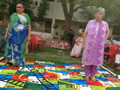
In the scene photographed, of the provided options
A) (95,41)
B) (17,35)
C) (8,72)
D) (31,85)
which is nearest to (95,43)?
(95,41)

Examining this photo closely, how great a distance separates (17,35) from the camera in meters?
3.47

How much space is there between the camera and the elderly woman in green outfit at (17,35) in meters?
3.43

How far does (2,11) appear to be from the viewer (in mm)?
11797

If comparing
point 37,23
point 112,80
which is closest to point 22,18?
point 112,80

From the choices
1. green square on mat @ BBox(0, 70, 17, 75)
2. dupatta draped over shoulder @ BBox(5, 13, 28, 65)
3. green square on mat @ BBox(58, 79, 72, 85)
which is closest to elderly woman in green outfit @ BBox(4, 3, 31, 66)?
dupatta draped over shoulder @ BBox(5, 13, 28, 65)

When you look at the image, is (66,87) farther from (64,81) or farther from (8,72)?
(8,72)

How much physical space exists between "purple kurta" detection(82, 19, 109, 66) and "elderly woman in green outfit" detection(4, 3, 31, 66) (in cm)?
166

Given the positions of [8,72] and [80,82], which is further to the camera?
[8,72]

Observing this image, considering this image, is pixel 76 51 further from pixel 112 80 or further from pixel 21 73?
pixel 21 73

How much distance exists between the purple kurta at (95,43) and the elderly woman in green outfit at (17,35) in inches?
65.2

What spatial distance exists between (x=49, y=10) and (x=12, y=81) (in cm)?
1121

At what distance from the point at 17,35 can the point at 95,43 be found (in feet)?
6.56

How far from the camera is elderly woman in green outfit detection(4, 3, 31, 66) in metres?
3.43

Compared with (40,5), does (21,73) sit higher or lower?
lower
